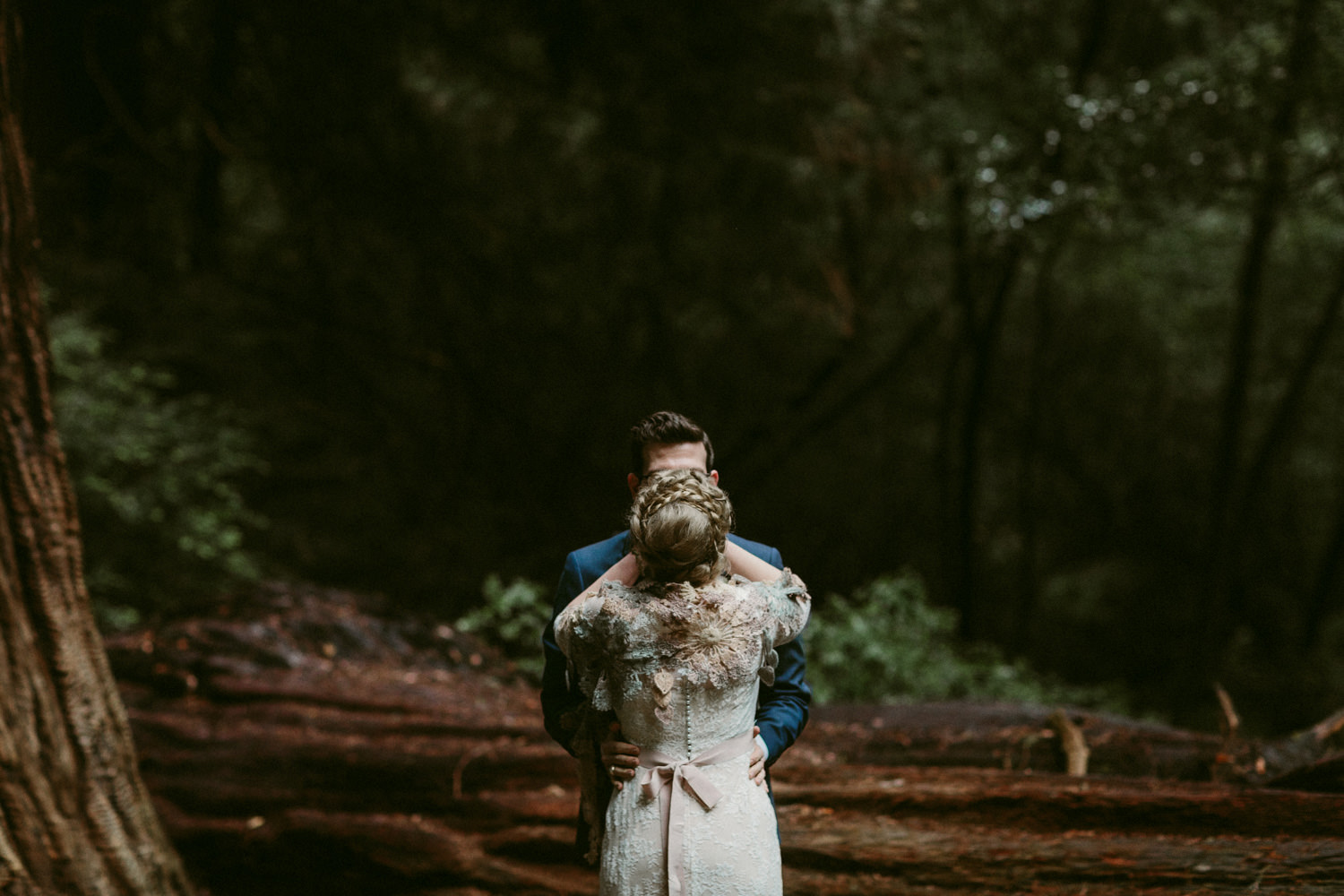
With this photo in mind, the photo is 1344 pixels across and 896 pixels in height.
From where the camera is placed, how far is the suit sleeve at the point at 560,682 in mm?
2617

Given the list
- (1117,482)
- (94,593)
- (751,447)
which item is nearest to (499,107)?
(751,447)

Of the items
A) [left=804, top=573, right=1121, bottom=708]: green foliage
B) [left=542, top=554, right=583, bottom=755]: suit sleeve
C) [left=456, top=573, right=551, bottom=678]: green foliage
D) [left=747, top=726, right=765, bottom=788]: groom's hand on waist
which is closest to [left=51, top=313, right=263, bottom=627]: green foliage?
[left=456, top=573, right=551, bottom=678]: green foliage

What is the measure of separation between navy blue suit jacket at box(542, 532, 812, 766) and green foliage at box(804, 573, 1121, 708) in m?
4.46

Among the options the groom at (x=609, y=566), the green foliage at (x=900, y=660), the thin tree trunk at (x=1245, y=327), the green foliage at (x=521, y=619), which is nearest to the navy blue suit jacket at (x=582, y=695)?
the groom at (x=609, y=566)

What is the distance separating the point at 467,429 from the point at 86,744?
7.68 meters

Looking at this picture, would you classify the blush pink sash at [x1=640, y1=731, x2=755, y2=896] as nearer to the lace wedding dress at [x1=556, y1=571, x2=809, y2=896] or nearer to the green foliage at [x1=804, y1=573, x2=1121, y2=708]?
the lace wedding dress at [x1=556, y1=571, x2=809, y2=896]

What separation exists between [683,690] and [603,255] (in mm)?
8493

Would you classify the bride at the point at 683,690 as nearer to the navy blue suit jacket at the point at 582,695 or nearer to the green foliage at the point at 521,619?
the navy blue suit jacket at the point at 582,695

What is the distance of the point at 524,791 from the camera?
14.3 ft

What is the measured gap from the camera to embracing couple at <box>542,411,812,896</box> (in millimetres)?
2270

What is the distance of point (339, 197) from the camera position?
Result: 34.2 feet

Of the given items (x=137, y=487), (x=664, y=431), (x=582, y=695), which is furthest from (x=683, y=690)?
(x=137, y=487)

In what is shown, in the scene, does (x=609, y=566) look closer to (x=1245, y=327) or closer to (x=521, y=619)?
(x=521, y=619)

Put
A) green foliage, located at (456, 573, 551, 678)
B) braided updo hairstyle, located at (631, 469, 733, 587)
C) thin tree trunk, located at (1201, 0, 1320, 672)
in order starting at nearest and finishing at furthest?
braided updo hairstyle, located at (631, 469, 733, 587) → green foliage, located at (456, 573, 551, 678) → thin tree trunk, located at (1201, 0, 1320, 672)
